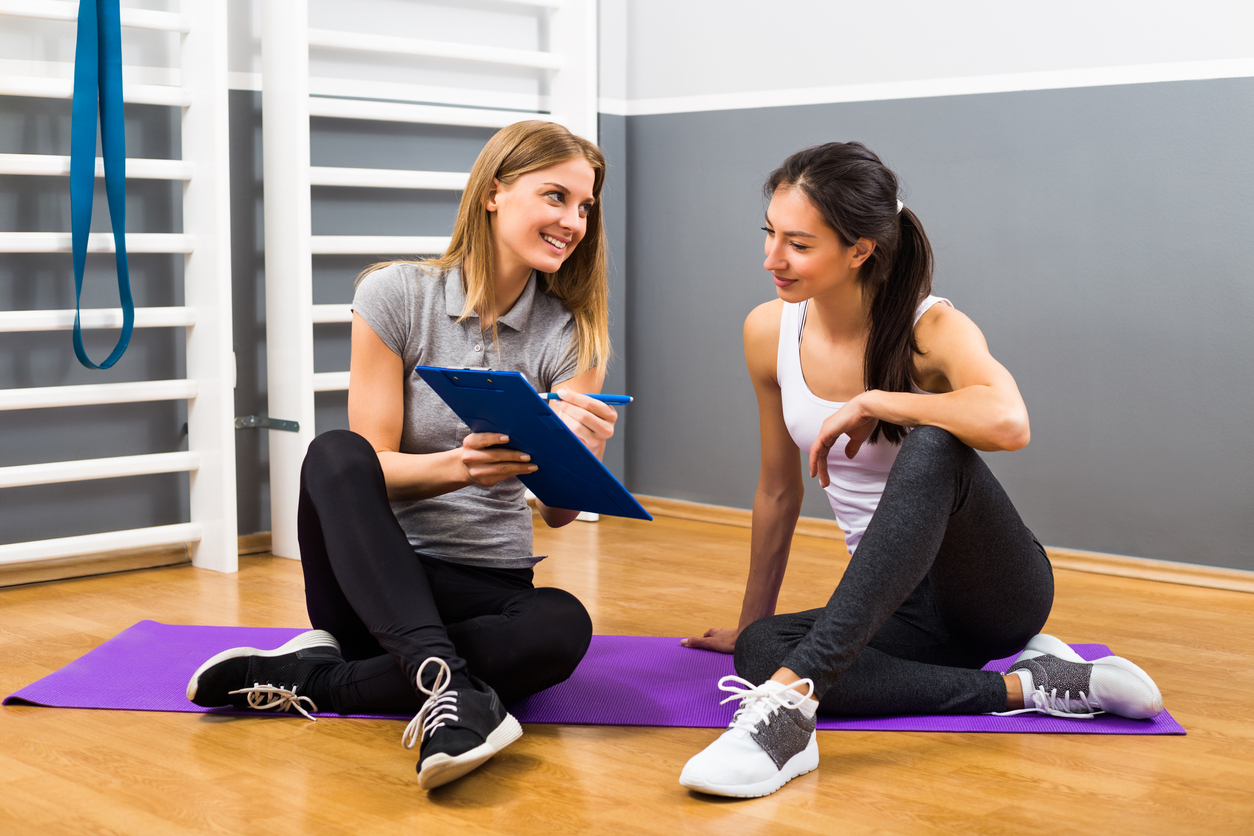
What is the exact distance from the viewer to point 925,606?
156 centimetres

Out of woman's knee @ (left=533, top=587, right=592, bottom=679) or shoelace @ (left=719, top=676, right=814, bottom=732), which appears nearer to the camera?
shoelace @ (left=719, top=676, right=814, bottom=732)

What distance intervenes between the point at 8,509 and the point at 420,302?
4.12 ft

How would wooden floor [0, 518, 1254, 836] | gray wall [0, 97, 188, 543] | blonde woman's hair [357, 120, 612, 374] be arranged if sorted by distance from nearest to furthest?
wooden floor [0, 518, 1254, 836] → blonde woman's hair [357, 120, 612, 374] → gray wall [0, 97, 188, 543]

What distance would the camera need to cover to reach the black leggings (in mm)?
1342

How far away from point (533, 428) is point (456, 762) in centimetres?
35

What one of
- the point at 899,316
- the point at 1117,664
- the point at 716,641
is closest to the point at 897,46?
the point at 899,316

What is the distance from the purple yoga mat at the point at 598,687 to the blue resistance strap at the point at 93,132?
0.73m

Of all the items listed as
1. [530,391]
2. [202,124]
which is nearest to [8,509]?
Result: [202,124]

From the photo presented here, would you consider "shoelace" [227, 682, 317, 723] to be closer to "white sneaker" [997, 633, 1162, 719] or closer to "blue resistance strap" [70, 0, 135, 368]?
"white sneaker" [997, 633, 1162, 719]

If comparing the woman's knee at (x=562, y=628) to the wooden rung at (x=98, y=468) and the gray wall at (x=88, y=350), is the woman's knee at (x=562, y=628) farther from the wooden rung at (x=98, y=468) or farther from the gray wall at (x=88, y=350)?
the gray wall at (x=88, y=350)

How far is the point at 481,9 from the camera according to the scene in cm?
295

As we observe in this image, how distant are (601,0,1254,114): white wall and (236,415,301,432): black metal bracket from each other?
1.24 meters

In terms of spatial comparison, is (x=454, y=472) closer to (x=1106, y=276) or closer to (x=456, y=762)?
(x=456, y=762)

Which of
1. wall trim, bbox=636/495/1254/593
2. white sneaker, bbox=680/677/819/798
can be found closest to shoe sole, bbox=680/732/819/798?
white sneaker, bbox=680/677/819/798
